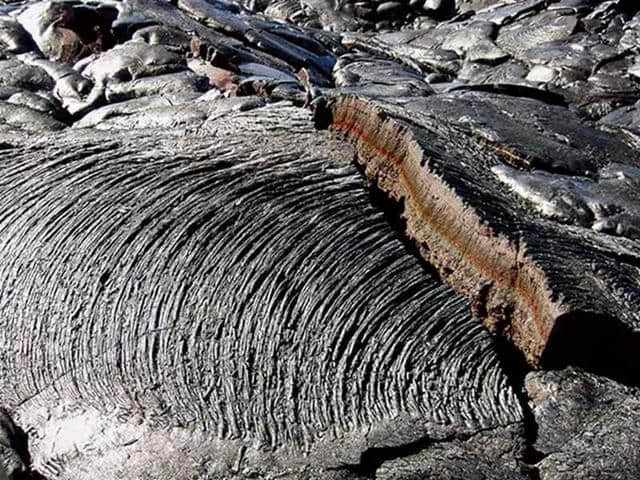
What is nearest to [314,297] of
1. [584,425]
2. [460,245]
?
[460,245]

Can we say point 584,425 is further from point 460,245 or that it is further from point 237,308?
point 237,308

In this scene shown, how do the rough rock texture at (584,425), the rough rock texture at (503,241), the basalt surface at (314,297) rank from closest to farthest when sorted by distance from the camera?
the rough rock texture at (584,425) → the basalt surface at (314,297) → the rough rock texture at (503,241)

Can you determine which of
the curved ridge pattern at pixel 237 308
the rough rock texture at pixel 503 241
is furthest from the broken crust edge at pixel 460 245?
the curved ridge pattern at pixel 237 308

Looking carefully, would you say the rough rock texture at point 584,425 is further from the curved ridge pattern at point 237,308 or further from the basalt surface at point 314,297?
the curved ridge pattern at point 237,308

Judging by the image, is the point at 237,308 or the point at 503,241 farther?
the point at 503,241

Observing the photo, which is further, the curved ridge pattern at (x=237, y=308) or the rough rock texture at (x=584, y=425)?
the curved ridge pattern at (x=237, y=308)

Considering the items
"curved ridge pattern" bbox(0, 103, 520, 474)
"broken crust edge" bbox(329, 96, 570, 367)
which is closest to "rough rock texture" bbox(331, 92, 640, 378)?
"broken crust edge" bbox(329, 96, 570, 367)

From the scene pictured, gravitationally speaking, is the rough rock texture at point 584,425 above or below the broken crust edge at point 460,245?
below

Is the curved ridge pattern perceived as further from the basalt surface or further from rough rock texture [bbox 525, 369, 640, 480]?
rough rock texture [bbox 525, 369, 640, 480]

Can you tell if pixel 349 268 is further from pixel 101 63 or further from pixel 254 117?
pixel 101 63
